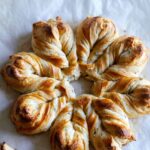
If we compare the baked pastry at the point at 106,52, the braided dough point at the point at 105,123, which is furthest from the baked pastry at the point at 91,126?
the baked pastry at the point at 106,52

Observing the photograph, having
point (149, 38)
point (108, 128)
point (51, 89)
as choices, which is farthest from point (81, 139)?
point (149, 38)

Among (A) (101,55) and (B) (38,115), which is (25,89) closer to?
(B) (38,115)

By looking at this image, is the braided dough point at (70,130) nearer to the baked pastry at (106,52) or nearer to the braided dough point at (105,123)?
the braided dough point at (105,123)

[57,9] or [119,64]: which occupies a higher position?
[57,9]

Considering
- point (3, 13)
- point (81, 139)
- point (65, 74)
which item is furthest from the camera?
point (3, 13)

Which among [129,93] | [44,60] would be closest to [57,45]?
[44,60]

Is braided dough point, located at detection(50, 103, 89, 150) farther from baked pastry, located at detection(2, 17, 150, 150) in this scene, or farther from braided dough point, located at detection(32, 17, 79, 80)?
braided dough point, located at detection(32, 17, 79, 80)

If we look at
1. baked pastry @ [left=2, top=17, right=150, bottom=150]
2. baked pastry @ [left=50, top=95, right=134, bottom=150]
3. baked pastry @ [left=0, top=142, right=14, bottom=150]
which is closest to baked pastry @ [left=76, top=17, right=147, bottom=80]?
baked pastry @ [left=2, top=17, right=150, bottom=150]

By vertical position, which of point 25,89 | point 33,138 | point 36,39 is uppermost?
point 36,39
